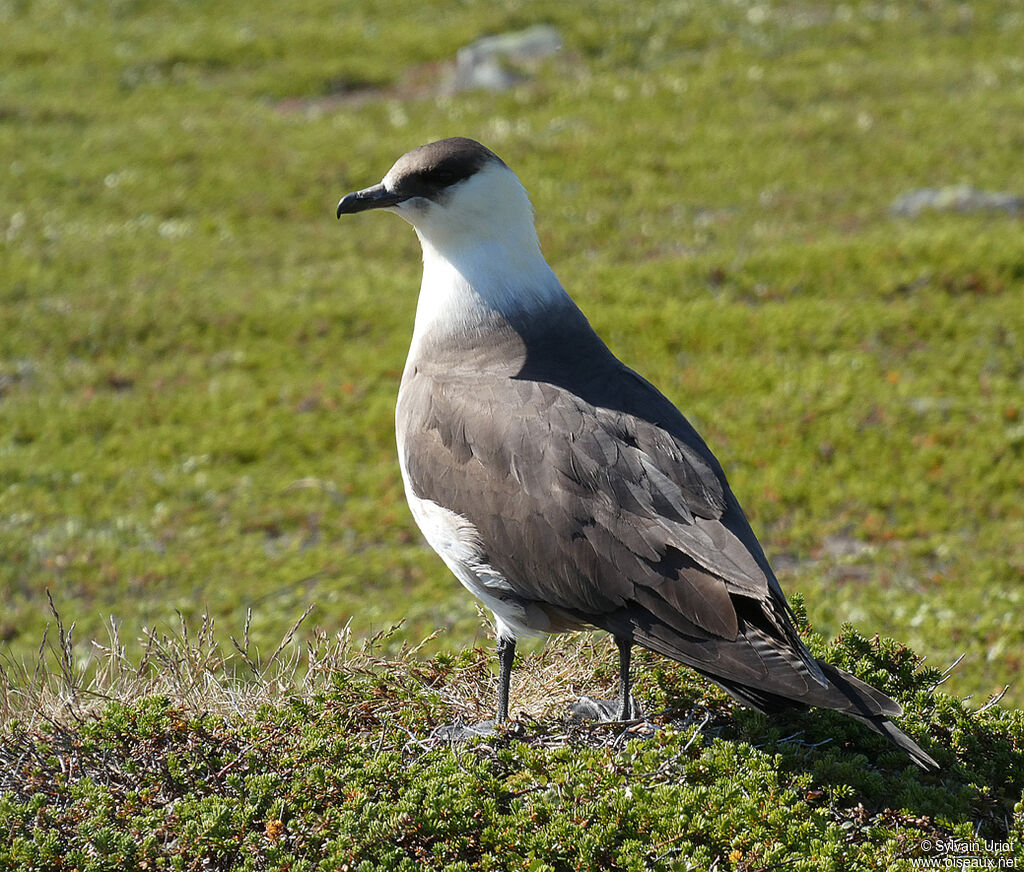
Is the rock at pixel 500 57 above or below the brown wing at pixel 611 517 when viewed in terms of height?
above

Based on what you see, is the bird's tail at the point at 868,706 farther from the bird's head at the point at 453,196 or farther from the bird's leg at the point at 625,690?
the bird's head at the point at 453,196

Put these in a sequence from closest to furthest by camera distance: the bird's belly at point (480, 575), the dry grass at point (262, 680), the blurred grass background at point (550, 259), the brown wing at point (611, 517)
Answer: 1. the brown wing at point (611, 517)
2. the bird's belly at point (480, 575)
3. the dry grass at point (262, 680)
4. the blurred grass background at point (550, 259)

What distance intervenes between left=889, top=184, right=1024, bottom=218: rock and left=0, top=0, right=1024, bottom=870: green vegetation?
6.9 inches

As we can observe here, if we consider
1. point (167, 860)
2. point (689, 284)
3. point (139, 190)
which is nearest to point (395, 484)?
point (689, 284)

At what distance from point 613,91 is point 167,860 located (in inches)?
604

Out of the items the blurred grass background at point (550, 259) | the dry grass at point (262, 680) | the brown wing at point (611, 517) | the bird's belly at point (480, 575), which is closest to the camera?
the brown wing at point (611, 517)

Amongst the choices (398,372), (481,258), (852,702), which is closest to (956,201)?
(398,372)

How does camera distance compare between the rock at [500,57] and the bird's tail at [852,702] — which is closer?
the bird's tail at [852,702]

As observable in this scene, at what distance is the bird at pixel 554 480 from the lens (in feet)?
13.2

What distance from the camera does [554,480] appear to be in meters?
4.36

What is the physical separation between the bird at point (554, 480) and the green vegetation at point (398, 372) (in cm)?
48

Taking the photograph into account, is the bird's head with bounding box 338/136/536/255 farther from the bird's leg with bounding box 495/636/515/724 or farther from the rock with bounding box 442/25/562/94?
the rock with bounding box 442/25/562/94

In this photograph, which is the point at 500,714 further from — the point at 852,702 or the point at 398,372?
the point at 398,372

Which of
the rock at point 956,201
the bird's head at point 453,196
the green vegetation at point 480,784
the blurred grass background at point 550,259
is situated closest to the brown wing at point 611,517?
the green vegetation at point 480,784
